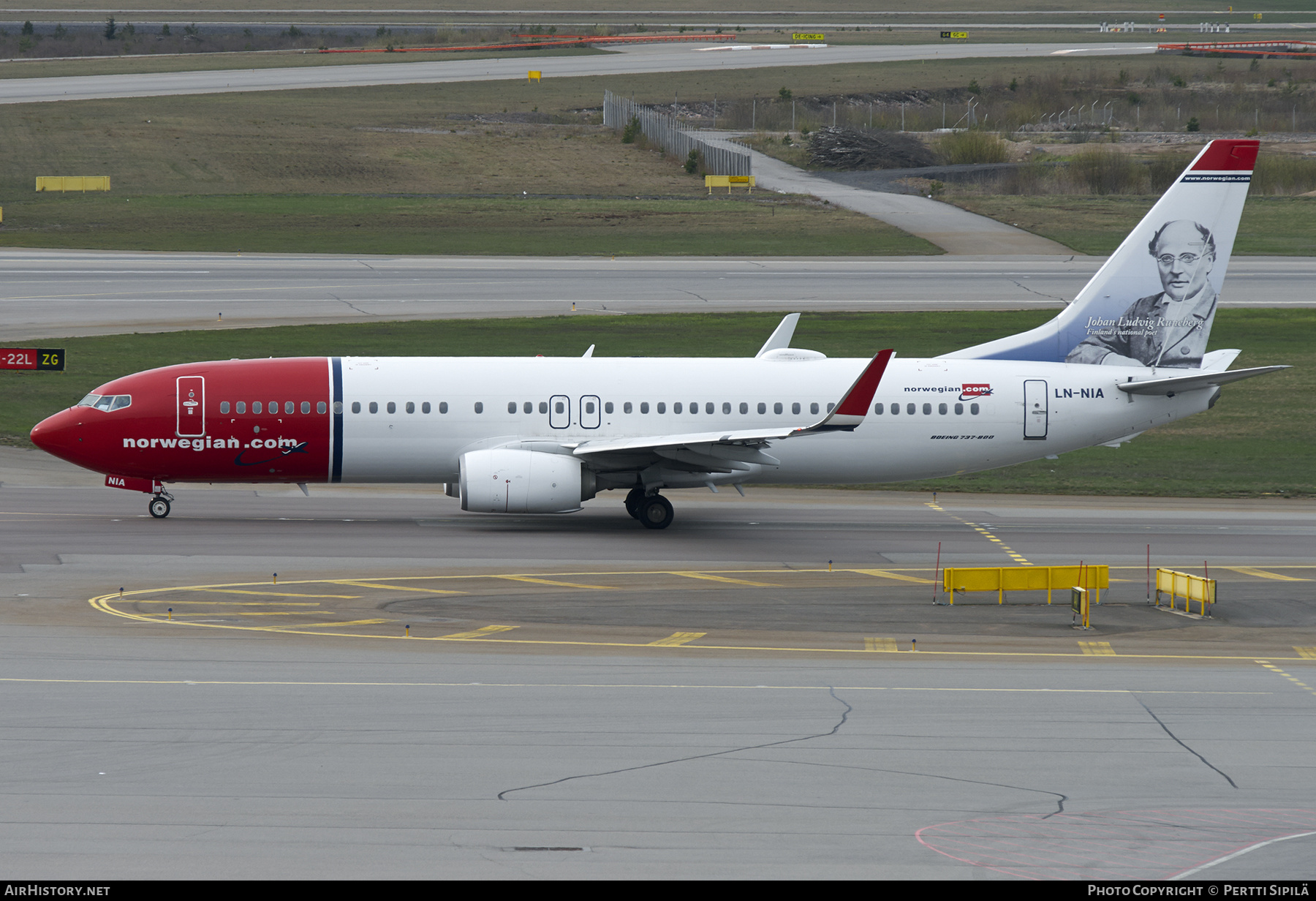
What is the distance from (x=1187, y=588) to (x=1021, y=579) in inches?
127

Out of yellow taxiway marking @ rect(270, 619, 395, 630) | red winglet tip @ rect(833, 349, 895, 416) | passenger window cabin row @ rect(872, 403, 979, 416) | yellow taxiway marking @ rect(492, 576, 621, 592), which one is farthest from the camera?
passenger window cabin row @ rect(872, 403, 979, 416)

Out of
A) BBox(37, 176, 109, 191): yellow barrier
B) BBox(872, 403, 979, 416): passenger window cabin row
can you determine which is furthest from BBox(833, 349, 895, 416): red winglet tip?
BBox(37, 176, 109, 191): yellow barrier

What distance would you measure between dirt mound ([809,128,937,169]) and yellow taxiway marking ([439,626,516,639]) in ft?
307

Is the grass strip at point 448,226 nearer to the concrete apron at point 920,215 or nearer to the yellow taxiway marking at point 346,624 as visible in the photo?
the concrete apron at point 920,215

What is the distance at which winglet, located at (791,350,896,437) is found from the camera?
3309cm

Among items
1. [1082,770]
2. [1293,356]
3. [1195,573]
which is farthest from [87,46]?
[1082,770]

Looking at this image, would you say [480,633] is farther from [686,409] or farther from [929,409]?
[929,409]

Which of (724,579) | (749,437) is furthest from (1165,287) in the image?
(724,579)

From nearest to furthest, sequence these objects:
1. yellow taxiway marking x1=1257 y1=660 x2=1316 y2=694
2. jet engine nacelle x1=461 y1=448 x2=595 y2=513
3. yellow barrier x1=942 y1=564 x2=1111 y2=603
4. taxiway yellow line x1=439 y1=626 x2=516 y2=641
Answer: yellow taxiway marking x1=1257 y1=660 x2=1316 y2=694, taxiway yellow line x1=439 y1=626 x2=516 y2=641, yellow barrier x1=942 y1=564 x2=1111 y2=603, jet engine nacelle x1=461 y1=448 x2=595 y2=513

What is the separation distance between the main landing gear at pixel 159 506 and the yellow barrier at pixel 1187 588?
78.6 feet

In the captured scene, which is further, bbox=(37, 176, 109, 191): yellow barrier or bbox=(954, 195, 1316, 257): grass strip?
bbox=(37, 176, 109, 191): yellow barrier

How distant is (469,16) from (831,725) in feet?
604

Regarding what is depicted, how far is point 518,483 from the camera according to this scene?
3494 centimetres

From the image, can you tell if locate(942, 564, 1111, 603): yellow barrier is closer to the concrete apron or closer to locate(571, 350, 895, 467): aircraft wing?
locate(571, 350, 895, 467): aircraft wing
